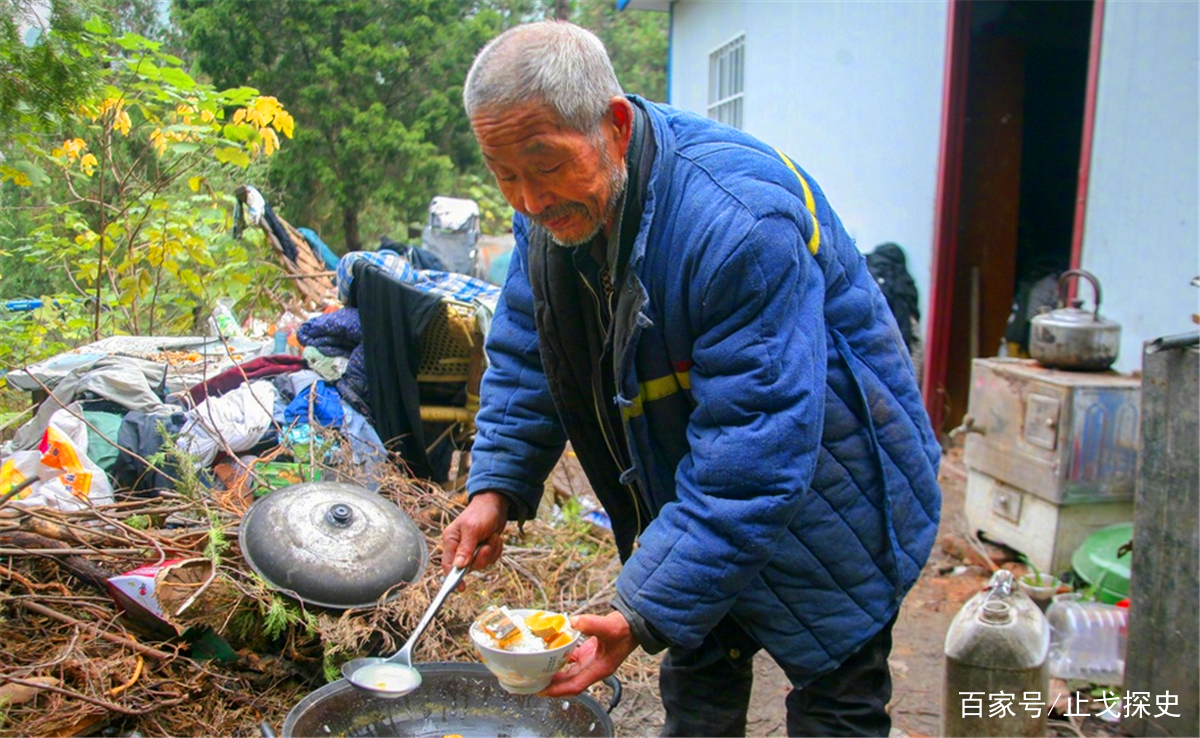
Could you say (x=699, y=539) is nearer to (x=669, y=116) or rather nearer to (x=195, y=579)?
(x=669, y=116)

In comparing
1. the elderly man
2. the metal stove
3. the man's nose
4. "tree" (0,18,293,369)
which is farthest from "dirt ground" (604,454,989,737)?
"tree" (0,18,293,369)

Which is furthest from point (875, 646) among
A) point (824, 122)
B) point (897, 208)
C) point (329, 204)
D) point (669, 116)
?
point (329, 204)

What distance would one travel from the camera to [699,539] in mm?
1553

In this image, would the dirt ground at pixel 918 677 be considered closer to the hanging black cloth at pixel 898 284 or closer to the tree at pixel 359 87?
the hanging black cloth at pixel 898 284

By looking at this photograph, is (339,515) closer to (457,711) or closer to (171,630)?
(171,630)

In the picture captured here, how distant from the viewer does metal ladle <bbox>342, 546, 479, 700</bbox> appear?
1.93 m

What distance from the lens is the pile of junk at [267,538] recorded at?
2744 mm

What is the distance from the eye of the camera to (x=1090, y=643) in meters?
3.53

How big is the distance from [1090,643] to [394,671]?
272 centimetres

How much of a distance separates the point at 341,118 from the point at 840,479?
855 centimetres

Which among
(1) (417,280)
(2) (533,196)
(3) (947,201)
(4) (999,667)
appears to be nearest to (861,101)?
(3) (947,201)

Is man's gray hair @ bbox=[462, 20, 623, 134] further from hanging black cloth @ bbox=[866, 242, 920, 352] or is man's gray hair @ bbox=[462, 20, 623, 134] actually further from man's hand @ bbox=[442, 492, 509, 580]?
hanging black cloth @ bbox=[866, 242, 920, 352]

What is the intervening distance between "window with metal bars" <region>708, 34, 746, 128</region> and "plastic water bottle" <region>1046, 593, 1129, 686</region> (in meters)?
7.18

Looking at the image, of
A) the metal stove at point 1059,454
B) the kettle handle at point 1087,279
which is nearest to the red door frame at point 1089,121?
the kettle handle at point 1087,279
